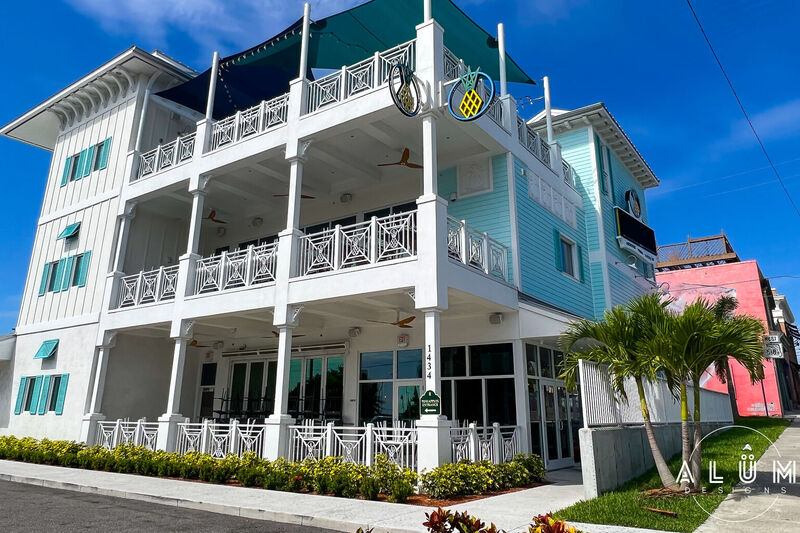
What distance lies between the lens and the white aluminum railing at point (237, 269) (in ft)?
44.2

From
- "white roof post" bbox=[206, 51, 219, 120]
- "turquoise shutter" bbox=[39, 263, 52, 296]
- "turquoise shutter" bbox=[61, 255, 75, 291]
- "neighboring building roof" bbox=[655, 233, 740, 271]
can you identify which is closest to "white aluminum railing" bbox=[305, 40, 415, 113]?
"white roof post" bbox=[206, 51, 219, 120]

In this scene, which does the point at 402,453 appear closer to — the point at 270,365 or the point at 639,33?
the point at 270,365

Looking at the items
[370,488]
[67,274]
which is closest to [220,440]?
[370,488]

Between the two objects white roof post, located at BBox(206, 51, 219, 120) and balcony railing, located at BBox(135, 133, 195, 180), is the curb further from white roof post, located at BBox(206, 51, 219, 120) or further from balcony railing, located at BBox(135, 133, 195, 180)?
white roof post, located at BBox(206, 51, 219, 120)

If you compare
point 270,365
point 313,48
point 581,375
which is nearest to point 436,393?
point 581,375

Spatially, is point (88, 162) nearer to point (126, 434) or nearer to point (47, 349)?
point (47, 349)

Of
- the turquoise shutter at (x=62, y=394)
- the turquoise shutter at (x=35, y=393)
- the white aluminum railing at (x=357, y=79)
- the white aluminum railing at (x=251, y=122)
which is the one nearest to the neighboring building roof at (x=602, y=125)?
the white aluminum railing at (x=357, y=79)

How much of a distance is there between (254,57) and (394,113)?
21.0 ft

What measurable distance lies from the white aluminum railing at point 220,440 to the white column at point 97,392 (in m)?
3.93

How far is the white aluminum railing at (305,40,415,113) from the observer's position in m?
12.6

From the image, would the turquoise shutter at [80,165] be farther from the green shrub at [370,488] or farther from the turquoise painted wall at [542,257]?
the green shrub at [370,488]

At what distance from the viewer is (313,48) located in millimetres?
15352

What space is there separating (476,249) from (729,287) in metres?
31.8

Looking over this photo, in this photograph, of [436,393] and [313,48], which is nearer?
[436,393]
